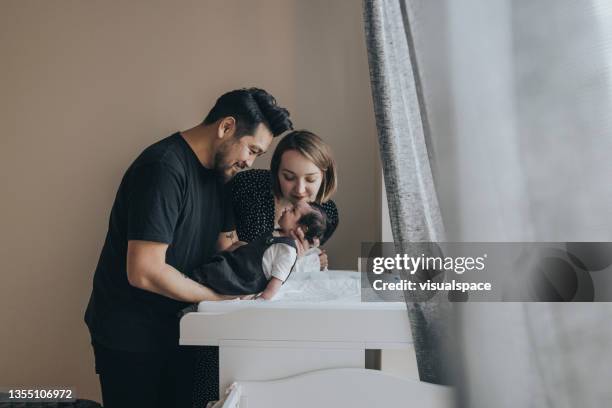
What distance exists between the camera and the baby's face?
189cm

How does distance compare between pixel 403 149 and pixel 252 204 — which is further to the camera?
pixel 252 204

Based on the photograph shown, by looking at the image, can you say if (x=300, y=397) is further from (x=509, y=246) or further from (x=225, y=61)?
(x=225, y=61)

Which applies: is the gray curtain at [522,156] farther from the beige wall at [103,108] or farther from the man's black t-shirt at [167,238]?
the beige wall at [103,108]

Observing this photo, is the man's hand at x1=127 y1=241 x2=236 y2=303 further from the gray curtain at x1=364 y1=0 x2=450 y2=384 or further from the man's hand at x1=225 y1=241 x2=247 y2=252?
the gray curtain at x1=364 y1=0 x2=450 y2=384

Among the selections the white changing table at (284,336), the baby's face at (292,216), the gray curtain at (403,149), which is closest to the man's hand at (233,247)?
the baby's face at (292,216)

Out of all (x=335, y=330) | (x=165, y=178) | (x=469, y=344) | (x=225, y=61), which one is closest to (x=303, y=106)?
(x=225, y=61)

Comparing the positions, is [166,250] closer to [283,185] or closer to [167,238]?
[167,238]

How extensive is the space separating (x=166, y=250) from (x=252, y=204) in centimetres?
57

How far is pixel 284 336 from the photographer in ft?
3.68

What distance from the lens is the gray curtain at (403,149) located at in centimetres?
83

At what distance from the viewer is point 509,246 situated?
61cm

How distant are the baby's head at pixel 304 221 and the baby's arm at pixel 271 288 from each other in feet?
1.43

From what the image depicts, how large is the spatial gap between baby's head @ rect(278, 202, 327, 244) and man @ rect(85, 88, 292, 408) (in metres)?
0.30

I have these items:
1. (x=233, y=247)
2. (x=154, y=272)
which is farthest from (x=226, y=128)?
(x=154, y=272)
